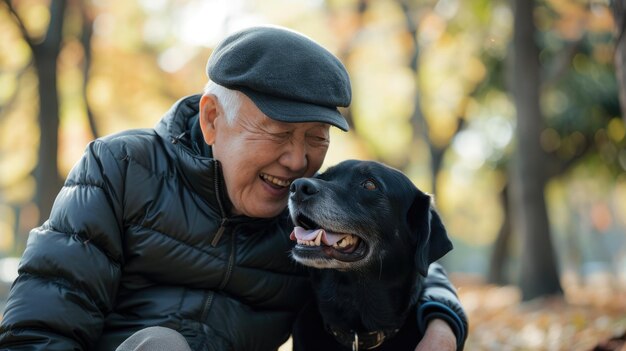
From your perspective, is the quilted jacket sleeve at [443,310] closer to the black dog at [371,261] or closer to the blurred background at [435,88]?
the black dog at [371,261]

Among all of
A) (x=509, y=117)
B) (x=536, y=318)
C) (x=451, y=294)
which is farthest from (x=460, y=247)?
(x=451, y=294)

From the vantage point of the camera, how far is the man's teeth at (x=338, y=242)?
10.7ft

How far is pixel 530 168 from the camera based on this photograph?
10.5m

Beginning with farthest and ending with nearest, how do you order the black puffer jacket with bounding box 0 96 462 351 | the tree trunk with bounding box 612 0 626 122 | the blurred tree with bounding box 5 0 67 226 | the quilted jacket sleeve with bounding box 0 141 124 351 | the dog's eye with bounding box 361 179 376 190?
the blurred tree with bounding box 5 0 67 226, the tree trunk with bounding box 612 0 626 122, the dog's eye with bounding box 361 179 376 190, the black puffer jacket with bounding box 0 96 462 351, the quilted jacket sleeve with bounding box 0 141 124 351

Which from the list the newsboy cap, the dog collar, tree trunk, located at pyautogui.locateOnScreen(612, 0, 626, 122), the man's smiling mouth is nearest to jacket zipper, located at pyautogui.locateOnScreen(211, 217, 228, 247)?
the man's smiling mouth

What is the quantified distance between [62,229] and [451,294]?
1871mm

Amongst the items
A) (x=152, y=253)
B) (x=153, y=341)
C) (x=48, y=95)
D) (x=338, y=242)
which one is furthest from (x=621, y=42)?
(x=48, y=95)

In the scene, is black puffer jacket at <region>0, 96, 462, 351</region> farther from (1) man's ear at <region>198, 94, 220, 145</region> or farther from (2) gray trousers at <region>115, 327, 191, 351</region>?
(2) gray trousers at <region>115, 327, 191, 351</region>

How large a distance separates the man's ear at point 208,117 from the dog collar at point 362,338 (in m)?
1.10

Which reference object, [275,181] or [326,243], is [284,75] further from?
[326,243]

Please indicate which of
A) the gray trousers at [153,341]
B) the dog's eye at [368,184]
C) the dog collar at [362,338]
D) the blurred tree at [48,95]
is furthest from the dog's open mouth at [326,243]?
the blurred tree at [48,95]

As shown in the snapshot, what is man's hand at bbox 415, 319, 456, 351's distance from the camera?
3125 millimetres

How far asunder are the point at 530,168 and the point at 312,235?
25.8 feet

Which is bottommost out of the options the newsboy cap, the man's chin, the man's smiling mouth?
the man's chin
